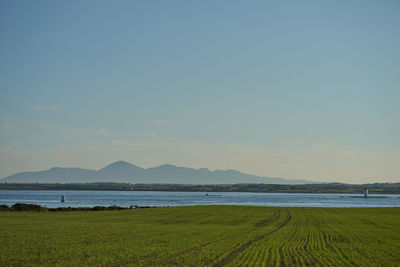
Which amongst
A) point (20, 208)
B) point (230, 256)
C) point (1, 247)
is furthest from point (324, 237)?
point (20, 208)

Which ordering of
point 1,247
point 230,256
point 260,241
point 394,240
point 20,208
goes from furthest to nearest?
point 20,208 < point 394,240 < point 260,241 < point 1,247 < point 230,256

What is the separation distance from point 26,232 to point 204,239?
14416 millimetres

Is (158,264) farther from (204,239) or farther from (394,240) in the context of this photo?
(394,240)

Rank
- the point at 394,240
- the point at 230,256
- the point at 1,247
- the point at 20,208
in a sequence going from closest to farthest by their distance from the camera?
the point at 230,256 < the point at 1,247 < the point at 394,240 < the point at 20,208

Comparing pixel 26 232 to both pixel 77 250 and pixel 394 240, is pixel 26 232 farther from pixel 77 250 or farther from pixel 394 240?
pixel 394 240

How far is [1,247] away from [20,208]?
Answer: 1833 inches

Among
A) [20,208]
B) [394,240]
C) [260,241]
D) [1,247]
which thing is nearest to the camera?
[1,247]

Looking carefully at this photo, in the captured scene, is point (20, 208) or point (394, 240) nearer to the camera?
point (394, 240)

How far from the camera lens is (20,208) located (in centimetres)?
6969

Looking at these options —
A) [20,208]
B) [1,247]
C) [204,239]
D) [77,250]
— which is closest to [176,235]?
[204,239]

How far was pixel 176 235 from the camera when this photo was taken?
35406mm

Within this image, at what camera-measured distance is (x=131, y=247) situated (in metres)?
27.4

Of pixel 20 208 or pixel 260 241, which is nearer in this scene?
pixel 260 241

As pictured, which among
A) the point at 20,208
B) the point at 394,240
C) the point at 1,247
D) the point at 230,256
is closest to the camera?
the point at 230,256
